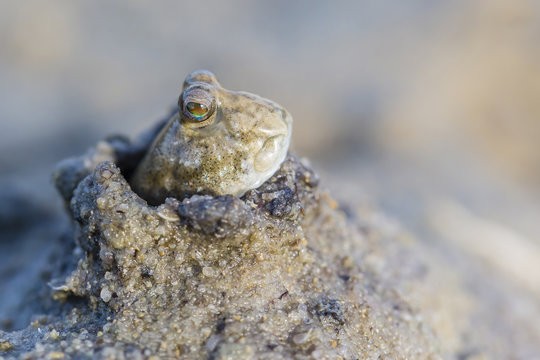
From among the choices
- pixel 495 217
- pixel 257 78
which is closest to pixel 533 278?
pixel 495 217

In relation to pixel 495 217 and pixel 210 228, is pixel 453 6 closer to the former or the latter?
pixel 495 217

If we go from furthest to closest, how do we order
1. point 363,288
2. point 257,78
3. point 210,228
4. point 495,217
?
point 257,78 < point 495,217 < point 363,288 < point 210,228

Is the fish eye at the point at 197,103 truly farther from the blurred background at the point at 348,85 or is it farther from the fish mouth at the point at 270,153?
the blurred background at the point at 348,85

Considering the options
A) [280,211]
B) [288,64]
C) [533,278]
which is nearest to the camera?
[280,211]

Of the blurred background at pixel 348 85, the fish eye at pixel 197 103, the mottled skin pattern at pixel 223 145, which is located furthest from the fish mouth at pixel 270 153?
the blurred background at pixel 348 85

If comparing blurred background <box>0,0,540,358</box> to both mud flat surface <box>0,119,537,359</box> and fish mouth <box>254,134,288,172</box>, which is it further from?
fish mouth <box>254,134,288,172</box>

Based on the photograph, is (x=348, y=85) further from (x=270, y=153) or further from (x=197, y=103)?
(x=197, y=103)
